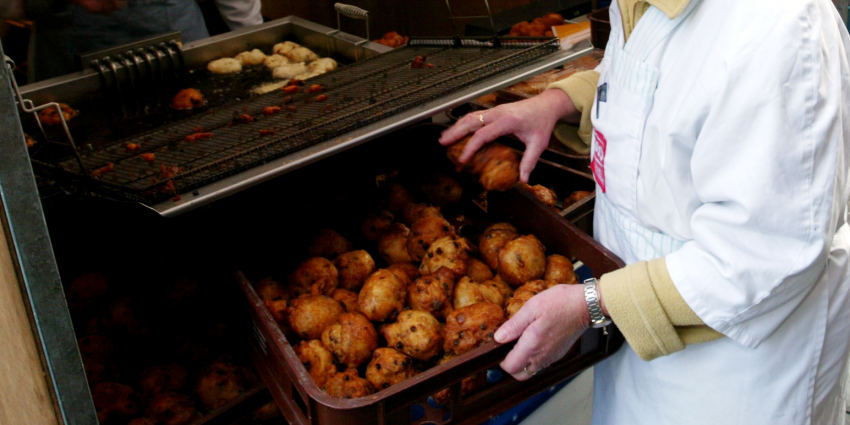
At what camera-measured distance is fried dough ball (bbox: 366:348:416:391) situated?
5.96ft

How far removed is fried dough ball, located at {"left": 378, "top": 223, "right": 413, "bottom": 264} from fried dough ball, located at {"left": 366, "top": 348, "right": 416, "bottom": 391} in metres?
0.55

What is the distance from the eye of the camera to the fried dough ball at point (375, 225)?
8.14ft

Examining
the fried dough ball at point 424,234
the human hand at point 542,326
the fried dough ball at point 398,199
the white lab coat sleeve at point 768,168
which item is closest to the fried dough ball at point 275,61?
the fried dough ball at point 398,199

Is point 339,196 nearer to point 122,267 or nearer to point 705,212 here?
point 122,267

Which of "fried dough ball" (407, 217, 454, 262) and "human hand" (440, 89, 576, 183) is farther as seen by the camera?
"fried dough ball" (407, 217, 454, 262)

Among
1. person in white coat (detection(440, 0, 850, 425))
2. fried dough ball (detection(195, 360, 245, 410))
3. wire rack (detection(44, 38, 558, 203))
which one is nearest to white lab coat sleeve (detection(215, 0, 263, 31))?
wire rack (detection(44, 38, 558, 203))

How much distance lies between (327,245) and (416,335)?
0.60 m

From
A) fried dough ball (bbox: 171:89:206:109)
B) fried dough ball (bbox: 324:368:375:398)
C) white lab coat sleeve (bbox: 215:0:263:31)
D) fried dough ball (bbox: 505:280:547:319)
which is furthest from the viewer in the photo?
white lab coat sleeve (bbox: 215:0:263:31)

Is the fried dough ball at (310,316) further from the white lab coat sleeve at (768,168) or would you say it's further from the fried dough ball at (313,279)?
the white lab coat sleeve at (768,168)

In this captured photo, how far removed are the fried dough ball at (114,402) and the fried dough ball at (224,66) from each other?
1.97 meters

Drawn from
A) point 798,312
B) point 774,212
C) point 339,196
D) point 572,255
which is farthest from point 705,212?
point 339,196

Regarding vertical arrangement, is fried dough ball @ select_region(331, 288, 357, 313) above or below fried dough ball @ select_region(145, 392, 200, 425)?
above

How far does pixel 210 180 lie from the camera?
1656mm

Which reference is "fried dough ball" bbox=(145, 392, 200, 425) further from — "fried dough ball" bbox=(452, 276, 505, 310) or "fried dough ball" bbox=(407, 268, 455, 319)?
"fried dough ball" bbox=(452, 276, 505, 310)
